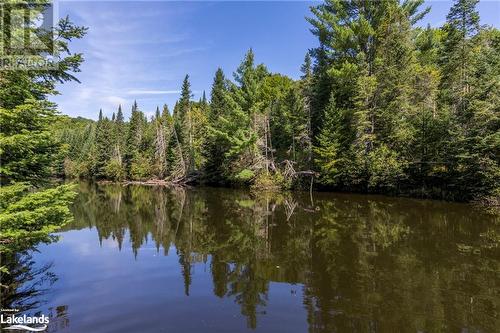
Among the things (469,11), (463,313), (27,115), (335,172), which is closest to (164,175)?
(335,172)

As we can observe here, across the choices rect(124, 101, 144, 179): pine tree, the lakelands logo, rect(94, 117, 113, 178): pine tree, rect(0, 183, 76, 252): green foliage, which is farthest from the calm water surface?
rect(94, 117, 113, 178): pine tree

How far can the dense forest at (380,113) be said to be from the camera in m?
22.7

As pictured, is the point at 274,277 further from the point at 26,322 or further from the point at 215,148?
the point at 215,148

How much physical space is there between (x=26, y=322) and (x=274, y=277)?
5684mm

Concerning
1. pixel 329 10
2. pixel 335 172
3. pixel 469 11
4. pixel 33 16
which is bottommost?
pixel 335 172

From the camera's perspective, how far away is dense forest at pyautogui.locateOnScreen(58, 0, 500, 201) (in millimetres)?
22656

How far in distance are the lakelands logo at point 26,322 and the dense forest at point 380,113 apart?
2357 centimetres

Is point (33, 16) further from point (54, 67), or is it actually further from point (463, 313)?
point (463, 313)

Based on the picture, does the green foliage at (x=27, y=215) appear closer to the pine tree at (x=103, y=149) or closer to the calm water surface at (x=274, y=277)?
the calm water surface at (x=274, y=277)

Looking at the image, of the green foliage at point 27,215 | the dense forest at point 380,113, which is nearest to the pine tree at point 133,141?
the dense forest at point 380,113

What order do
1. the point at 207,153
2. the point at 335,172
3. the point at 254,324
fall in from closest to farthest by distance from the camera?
1. the point at 254,324
2. the point at 335,172
3. the point at 207,153

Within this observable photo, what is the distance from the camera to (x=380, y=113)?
2862cm

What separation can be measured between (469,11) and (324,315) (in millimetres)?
30944

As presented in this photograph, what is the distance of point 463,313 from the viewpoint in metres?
6.69
